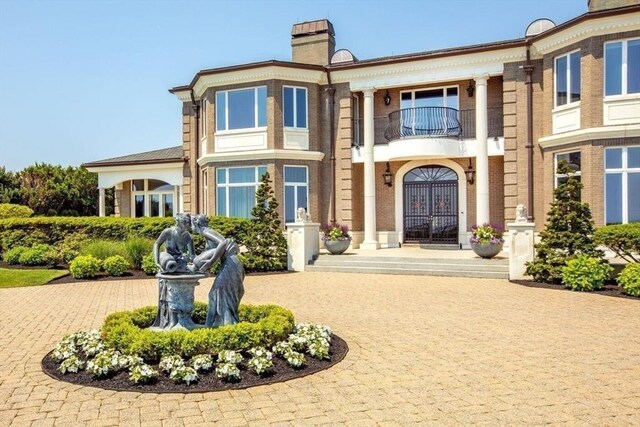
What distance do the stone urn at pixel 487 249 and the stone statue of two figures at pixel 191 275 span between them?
10.5 meters

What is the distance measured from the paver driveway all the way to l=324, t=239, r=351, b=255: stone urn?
21.1 ft

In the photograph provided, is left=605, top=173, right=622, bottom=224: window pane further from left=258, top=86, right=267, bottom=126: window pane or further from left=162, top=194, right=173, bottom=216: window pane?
left=162, top=194, right=173, bottom=216: window pane

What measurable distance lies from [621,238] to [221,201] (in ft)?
46.5

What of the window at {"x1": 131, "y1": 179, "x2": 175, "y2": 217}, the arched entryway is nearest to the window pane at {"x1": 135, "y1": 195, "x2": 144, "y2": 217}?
the window at {"x1": 131, "y1": 179, "x2": 175, "y2": 217}

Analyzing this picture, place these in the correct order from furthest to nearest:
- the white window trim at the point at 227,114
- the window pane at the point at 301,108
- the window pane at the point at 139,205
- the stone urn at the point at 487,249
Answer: the window pane at the point at 139,205, the window pane at the point at 301,108, the white window trim at the point at 227,114, the stone urn at the point at 487,249

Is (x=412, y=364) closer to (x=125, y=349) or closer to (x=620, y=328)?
(x=125, y=349)

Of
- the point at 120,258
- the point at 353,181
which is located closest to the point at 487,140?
the point at 353,181

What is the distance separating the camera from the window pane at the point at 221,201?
20.0 meters

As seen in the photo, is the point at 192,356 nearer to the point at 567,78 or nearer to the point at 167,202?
the point at 567,78

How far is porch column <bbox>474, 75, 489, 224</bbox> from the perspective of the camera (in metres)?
18.0

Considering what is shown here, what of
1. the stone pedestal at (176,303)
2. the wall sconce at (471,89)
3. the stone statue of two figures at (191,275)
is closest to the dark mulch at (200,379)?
the stone statue of two figures at (191,275)

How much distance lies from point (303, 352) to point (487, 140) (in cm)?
1440

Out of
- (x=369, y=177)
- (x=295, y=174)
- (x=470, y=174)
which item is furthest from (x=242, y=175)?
(x=470, y=174)

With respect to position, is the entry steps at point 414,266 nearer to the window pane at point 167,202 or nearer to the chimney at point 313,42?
the chimney at point 313,42
